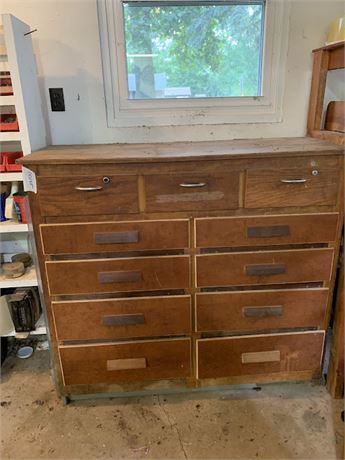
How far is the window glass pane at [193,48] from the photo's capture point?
1.56 m

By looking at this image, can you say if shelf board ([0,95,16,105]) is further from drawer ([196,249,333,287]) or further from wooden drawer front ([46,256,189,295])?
drawer ([196,249,333,287])

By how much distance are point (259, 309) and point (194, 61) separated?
121 cm

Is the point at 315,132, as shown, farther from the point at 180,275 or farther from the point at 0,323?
the point at 0,323

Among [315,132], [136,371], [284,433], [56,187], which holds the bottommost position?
[284,433]

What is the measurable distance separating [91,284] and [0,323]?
2.17 ft

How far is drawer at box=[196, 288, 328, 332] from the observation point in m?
1.37

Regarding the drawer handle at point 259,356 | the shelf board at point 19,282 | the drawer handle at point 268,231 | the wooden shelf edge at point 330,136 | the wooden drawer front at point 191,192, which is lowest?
the drawer handle at point 259,356

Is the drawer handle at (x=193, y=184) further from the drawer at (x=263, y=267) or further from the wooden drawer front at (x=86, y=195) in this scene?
the drawer at (x=263, y=267)

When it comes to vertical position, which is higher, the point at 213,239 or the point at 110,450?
the point at 213,239

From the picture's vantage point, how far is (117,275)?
130 centimetres

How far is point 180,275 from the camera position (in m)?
1.32

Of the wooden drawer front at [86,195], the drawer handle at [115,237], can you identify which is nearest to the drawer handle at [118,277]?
the drawer handle at [115,237]

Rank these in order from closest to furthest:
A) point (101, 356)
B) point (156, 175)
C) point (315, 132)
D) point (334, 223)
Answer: point (156, 175)
point (334, 223)
point (101, 356)
point (315, 132)

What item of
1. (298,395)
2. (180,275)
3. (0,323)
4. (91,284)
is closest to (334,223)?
(180,275)
